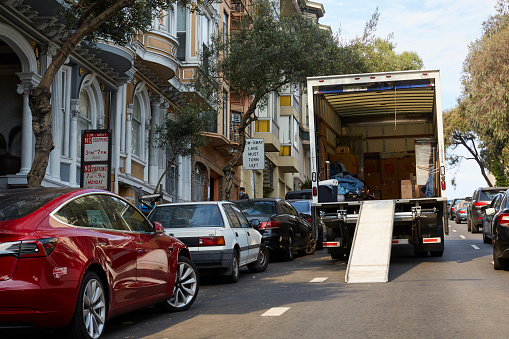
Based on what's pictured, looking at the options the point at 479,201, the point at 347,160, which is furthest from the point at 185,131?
the point at 479,201

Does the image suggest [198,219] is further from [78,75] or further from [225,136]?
[225,136]

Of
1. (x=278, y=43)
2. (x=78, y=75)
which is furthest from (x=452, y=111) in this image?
(x=78, y=75)

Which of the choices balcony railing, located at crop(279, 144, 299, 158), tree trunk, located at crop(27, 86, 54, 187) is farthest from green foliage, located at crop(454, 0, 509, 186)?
tree trunk, located at crop(27, 86, 54, 187)

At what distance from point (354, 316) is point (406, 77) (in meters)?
8.31

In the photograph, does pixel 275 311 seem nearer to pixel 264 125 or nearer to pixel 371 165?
pixel 371 165

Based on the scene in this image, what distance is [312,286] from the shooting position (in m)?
11.5

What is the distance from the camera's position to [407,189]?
16750mm

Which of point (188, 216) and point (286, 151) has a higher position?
point (286, 151)

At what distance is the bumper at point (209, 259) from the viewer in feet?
39.4

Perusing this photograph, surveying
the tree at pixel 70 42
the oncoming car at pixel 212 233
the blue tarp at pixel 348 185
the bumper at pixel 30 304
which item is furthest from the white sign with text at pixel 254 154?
the bumper at pixel 30 304

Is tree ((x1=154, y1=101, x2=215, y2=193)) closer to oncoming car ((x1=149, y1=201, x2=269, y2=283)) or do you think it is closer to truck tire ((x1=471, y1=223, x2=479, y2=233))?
oncoming car ((x1=149, y1=201, x2=269, y2=283))

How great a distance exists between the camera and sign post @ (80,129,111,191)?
12.4 metres

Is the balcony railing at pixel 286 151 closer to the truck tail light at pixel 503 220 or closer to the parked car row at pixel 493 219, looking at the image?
the parked car row at pixel 493 219

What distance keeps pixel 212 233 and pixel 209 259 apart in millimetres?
447
